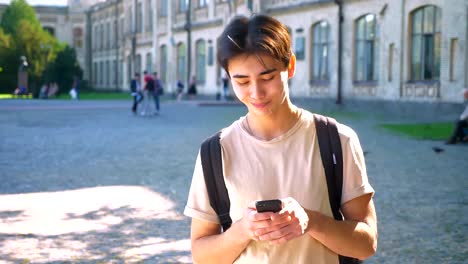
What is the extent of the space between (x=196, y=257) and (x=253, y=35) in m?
0.78

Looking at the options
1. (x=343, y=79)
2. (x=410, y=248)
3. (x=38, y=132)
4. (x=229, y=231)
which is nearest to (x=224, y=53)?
(x=229, y=231)

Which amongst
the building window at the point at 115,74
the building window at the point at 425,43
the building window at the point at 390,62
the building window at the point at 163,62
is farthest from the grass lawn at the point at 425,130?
the building window at the point at 115,74

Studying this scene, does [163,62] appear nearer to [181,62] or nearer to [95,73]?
[181,62]

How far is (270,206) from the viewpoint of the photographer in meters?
1.78

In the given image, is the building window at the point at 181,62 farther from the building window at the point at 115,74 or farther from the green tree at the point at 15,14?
the green tree at the point at 15,14

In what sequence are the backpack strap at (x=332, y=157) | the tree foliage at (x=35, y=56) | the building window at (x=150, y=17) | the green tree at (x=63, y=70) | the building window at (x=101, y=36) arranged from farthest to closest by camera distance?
1. the building window at (x=101, y=36)
2. the tree foliage at (x=35, y=56)
3. the green tree at (x=63, y=70)
4. the building window at (x=150, y=17)
5. the backpack strap at (x=332, y=157)

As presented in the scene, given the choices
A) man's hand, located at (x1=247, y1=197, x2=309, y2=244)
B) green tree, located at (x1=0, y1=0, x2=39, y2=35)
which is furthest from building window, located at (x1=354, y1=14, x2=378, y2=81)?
green tree, located at (x1=0, y1=0, x2=39, y2=35)

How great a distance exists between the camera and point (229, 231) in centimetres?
207

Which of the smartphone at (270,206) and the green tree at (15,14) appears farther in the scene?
the green tree at (15,14)

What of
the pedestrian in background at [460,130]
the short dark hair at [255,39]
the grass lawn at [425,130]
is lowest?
the grass lawn at [425,130]

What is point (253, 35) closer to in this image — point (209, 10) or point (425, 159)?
point (425, 159)

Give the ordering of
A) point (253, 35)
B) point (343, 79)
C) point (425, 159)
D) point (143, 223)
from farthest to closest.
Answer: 1. point (343, 79)
2. point (425, 159)
3. point (143, 223)
4. point (253, 35)

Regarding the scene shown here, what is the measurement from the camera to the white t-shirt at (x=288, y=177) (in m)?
2.09

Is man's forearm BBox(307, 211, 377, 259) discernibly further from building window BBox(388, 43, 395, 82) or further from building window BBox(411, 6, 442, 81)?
building window BBox(388, 43, 395, 82)
